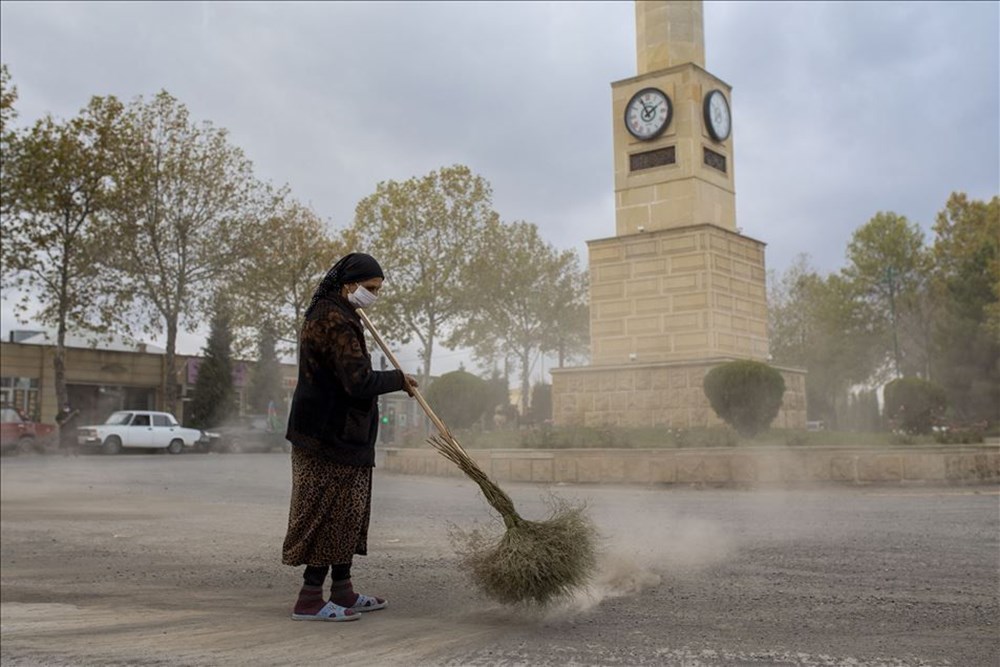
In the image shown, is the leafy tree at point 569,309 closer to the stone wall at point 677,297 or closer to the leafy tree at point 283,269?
the leafy tree at point 283,269

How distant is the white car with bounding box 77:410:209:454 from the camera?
23.2 meters

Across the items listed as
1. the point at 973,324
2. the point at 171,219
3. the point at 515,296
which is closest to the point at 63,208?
the point at 171,219

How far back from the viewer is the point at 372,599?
3906mm

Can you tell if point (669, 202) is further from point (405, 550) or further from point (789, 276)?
point (789, 276)

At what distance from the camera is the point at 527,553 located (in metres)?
3.67

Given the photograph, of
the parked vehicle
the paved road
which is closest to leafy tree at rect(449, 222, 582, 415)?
the parked vehicle

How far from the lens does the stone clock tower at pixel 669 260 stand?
15.4m

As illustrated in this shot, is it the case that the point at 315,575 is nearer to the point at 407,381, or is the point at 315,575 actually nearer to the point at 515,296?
the point at 407,381

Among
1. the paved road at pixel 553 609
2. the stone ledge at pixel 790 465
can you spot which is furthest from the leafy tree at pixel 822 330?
the paved road at pixel 553 609

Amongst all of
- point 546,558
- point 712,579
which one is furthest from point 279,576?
point 712,579

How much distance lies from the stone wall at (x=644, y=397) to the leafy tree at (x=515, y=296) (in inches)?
549

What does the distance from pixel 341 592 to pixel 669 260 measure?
13027 mm

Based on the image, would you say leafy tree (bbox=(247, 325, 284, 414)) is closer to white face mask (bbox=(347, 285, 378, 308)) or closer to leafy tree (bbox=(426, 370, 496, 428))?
leafy tree (bbox=(426, 370, 496, 428))

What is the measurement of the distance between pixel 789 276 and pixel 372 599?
41.5m
